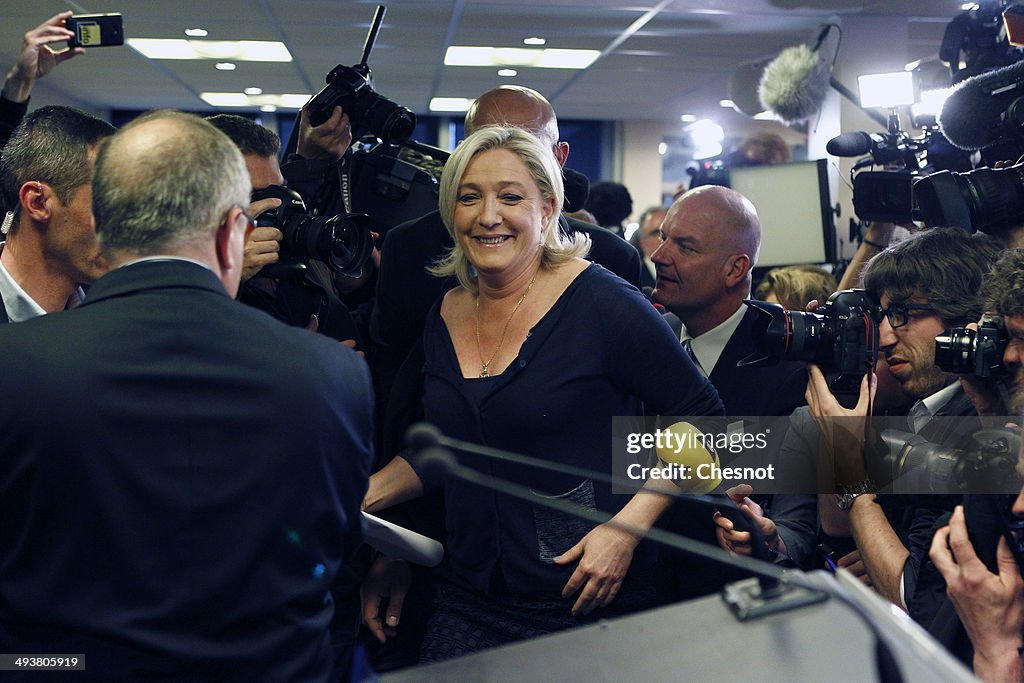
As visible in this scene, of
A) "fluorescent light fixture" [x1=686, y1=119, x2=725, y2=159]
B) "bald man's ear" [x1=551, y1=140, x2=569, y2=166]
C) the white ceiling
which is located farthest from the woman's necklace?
"fluorescent light fixture" [x1=686, y1=119, x2=725, y2=159]

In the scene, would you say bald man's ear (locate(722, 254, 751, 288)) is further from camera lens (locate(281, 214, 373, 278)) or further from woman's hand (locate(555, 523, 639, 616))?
woman's hand (locate(555, 523, 639, 616))

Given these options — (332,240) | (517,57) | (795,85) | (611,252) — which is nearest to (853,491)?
(611,252)

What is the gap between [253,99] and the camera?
28.3 feet

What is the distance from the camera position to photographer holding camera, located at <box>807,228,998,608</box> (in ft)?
5.64

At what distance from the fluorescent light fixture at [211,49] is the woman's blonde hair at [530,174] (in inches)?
185

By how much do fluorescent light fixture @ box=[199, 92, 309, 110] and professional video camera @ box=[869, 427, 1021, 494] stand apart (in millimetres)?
7204

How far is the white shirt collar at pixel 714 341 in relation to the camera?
2.39 meters

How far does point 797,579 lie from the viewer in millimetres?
989

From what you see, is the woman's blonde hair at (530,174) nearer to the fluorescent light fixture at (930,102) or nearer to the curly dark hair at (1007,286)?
the curly dark hair at (1007,286)

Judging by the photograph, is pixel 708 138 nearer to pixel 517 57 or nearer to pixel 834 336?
pixel 517 57

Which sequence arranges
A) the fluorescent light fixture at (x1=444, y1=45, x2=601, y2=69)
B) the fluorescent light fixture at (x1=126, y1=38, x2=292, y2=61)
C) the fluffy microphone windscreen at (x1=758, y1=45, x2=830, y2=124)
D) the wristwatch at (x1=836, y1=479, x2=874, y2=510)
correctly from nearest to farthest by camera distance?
the wristwatch at (x1=836, y1=479, x2=874, y2=510) < the fluffy microphone windscreen at (x1=758, y1=45, x2=830, y2=124) < the fluorescent light fixture at (x1=126, y1=38, x2=292, y2=61) < the fluorescent light fixture at (x1=444, y1=45, x2=601, y2=69)

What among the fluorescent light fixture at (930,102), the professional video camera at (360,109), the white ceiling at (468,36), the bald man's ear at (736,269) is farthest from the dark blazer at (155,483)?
the white ceiling at (468,36)

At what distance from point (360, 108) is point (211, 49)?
4.54 metres

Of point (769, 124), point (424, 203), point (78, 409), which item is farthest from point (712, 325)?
point (769, 124)
